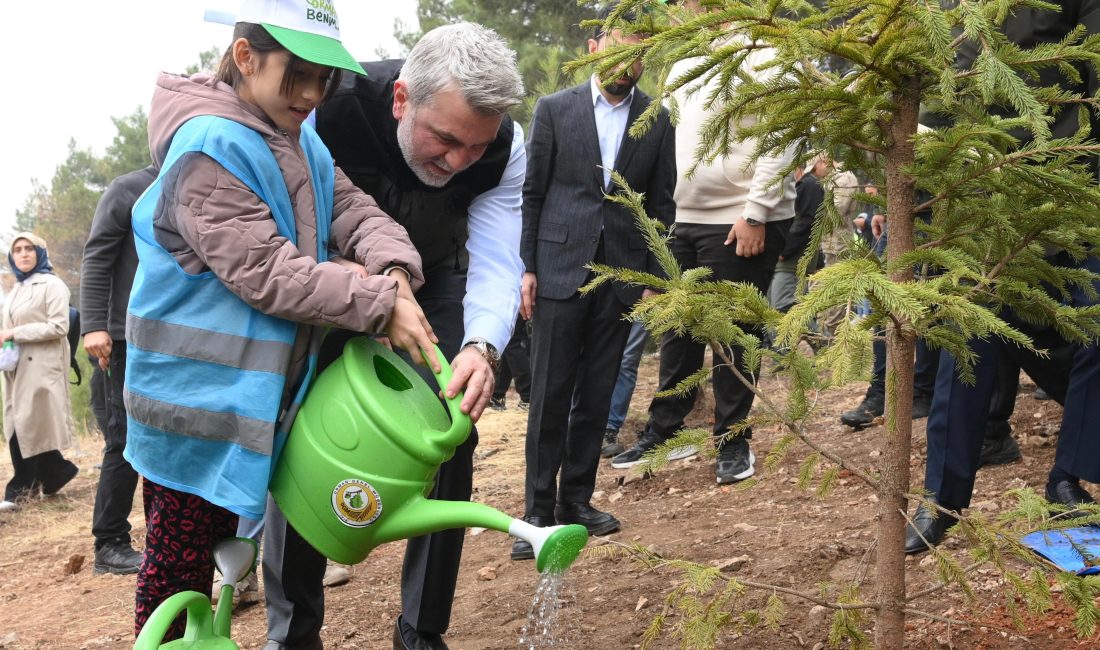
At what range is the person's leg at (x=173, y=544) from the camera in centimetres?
207

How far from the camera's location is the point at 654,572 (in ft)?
10.4

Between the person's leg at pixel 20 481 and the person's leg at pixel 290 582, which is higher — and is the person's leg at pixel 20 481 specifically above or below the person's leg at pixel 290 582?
below

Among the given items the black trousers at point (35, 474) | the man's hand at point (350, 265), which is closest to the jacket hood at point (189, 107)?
the man's hand at point (350, 265)

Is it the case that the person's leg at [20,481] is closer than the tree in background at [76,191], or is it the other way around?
the person's leg at [20,481]

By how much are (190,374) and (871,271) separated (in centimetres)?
125

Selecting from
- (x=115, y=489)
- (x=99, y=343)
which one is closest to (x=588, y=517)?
(x=115, y=489)

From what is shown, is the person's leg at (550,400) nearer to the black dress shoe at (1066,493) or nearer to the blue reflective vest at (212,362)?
the black dress shoe at (1066,493)

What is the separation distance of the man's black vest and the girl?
496 millimetres

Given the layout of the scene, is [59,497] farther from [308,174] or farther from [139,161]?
[139,161]

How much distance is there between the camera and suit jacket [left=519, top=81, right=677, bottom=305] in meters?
4.04

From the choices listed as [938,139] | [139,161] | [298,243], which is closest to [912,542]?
[938,139]

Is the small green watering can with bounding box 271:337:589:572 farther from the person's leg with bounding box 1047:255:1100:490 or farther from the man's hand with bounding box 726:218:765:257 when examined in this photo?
the man's hand with bounding box 726:218:765:257

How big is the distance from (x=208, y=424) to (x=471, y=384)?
0.50 m

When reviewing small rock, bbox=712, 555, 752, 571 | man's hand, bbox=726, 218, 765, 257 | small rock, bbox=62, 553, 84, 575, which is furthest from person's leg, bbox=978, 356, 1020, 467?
small rock, bbox=62, 553, 84, 575
